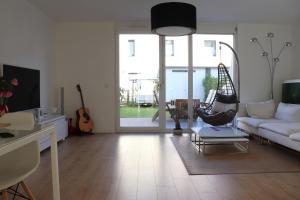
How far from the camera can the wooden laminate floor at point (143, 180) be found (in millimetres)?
2697

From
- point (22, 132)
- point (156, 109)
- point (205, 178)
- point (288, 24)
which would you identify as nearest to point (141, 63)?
point (156, 109)

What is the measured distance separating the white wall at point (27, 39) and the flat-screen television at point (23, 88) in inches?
6.5

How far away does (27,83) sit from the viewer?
4539mm

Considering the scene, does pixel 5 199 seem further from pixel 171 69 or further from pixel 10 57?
pixel 171 69

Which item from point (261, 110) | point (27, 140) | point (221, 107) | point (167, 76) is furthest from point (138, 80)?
point (27, 140)

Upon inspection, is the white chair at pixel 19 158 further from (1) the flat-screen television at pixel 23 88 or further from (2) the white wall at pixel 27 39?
(2) the white wall at pixel 27 39

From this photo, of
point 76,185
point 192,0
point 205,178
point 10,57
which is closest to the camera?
point 76,185

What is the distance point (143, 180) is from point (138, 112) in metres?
3.69

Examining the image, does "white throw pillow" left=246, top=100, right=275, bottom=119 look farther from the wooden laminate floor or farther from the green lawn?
the wooden laminate floor

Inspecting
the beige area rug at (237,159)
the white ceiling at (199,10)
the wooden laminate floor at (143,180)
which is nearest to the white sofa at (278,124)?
the beige area rug at (237,159)

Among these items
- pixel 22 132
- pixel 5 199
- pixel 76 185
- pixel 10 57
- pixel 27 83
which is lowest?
pixel 76 185

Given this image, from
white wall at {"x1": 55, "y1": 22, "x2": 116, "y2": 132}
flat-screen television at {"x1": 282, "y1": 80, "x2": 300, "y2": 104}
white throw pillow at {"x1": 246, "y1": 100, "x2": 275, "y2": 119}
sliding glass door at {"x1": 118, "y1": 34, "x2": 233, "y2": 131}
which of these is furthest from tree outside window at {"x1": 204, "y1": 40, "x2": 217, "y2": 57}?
white wall at {"x1": 55, "y1": 22, "x2": 116, "y2": 132}

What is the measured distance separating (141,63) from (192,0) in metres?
2.21

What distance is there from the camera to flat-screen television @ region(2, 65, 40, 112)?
3986 mm
